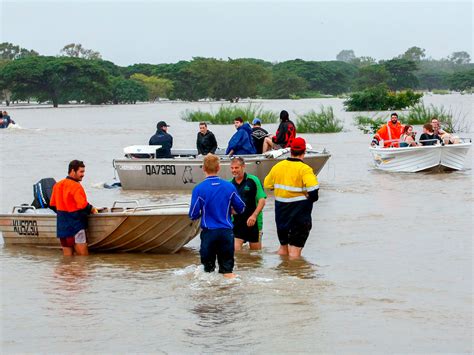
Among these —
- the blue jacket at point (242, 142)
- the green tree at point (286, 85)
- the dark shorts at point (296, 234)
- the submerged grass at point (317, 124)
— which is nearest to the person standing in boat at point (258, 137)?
the blue jacket at point (242, 142)

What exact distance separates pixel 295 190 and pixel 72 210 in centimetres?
303

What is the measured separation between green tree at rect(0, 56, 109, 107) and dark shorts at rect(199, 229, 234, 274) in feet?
339

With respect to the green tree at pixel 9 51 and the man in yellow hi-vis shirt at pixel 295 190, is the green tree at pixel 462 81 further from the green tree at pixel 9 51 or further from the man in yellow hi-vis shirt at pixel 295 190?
the man in yellow hi-vis shirt at pixel 295 190

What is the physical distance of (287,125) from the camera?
776 inches

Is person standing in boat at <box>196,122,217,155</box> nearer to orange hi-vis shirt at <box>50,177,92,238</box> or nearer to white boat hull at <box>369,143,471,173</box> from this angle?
white boat hull at <box>369,143,471,173</box>

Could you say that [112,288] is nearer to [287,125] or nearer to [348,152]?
[287,125]

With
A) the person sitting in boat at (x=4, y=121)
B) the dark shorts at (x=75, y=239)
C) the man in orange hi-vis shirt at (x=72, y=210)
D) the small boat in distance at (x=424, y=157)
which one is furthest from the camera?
Result: the person sitting in boat at (x=4, y=121)

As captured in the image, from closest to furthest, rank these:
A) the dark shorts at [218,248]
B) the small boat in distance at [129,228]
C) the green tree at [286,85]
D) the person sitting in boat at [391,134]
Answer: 1. the dark shorts at [218,248]
2. the small boat in distance at [129,228]
3. the person sitting in boat at [391,134]
4. the green tree at [286,85]

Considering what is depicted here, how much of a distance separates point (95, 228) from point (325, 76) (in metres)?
151

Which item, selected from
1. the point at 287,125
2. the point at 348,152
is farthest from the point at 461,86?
the point at 287,125

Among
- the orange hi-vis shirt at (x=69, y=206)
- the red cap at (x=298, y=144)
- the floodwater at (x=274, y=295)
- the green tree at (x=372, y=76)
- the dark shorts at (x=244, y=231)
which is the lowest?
the floodwater at (x=274, y=295)

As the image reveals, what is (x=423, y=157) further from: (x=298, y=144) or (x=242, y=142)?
(x=298, y=144)

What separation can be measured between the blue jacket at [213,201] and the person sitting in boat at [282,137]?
9629mm

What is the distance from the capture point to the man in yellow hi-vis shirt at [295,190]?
10867 millimetres
